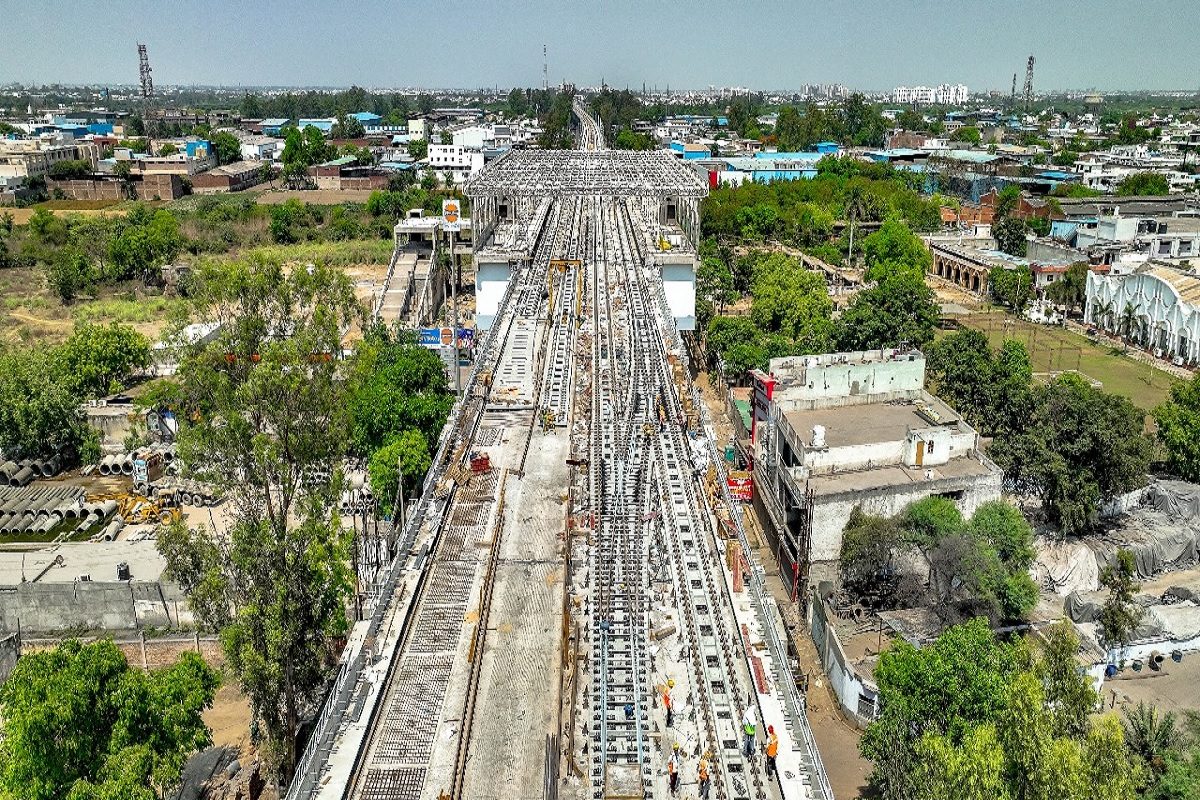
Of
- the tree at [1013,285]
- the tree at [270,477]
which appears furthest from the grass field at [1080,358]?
the tree at [270,477]

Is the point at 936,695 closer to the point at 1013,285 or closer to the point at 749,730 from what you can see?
the point at 749,730

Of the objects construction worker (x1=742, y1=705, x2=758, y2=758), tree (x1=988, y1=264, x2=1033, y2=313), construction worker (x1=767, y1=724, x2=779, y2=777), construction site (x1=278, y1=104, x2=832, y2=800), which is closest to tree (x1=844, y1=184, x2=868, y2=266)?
tree (x1=988, y1=264, x2=1033, y2=313)

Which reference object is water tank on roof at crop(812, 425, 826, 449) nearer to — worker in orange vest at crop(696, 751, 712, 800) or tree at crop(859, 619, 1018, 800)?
tree at crop(859, 619, 1018, 800)

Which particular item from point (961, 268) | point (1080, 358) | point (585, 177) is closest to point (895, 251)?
point (961, 268)

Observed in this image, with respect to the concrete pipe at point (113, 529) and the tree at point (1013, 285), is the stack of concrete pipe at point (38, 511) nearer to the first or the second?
the concrete pipe at point (113, 529)

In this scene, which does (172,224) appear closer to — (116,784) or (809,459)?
(809,459)

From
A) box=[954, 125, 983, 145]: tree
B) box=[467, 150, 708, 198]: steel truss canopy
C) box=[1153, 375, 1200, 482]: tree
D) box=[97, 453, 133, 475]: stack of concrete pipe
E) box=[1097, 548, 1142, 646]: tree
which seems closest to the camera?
box=[1097, 548, 1142, 646]: tree
